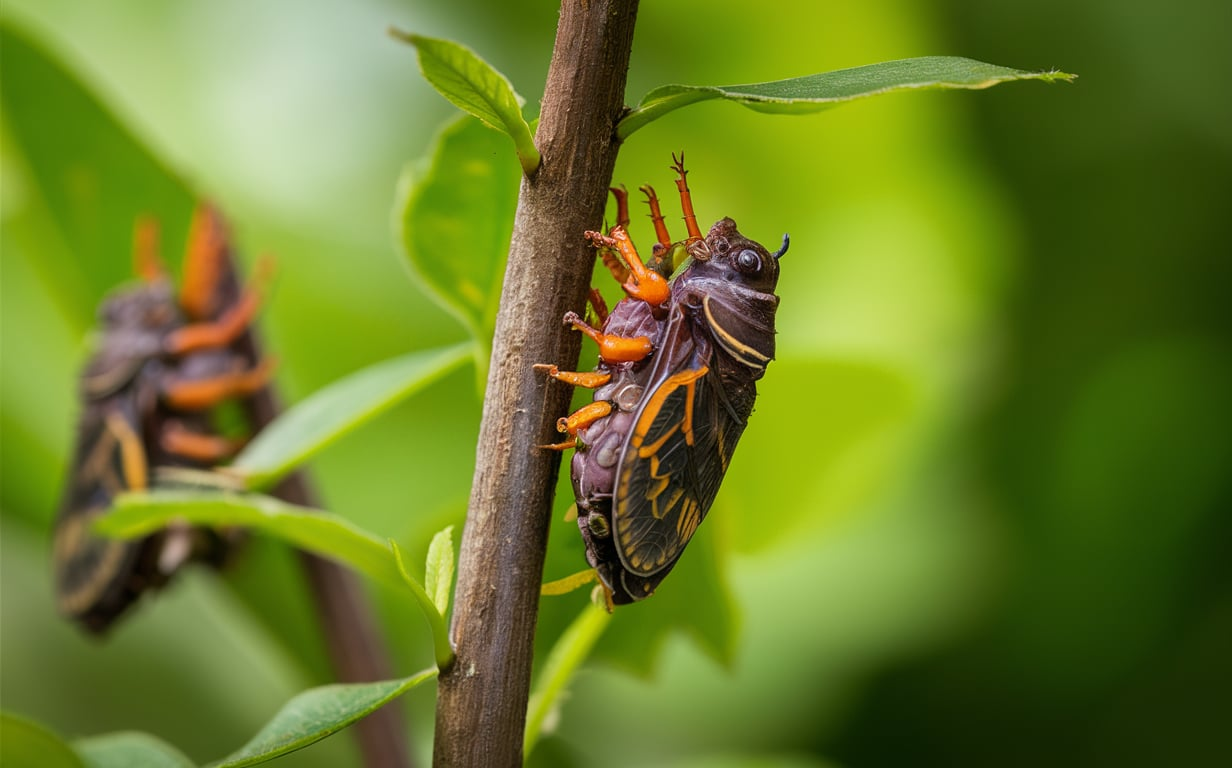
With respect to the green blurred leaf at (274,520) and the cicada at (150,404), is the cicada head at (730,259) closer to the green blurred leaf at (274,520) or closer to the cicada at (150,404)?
the green blurred leaf at (274,520)

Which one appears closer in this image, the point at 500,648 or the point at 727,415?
the point at 500,648

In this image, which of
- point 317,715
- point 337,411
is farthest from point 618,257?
point 317,715

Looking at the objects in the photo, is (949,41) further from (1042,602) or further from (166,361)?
(166,361)

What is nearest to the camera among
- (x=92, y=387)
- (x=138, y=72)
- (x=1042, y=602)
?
(x=1042, y=602)

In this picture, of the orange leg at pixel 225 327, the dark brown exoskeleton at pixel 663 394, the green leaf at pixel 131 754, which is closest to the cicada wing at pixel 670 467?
the dark brown exoskeleton at pixel 663 394

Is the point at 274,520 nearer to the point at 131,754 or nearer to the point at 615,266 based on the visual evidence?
the point at 131,754

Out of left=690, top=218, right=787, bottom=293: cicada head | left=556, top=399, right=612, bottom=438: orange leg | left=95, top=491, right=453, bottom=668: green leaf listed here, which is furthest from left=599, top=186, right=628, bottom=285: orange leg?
left=95, top=491, right=453, bottom=668: green leaf

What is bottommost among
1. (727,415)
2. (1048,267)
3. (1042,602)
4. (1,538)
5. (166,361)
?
(1,538)

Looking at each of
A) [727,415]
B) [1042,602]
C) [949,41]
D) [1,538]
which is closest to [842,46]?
[949,41]
